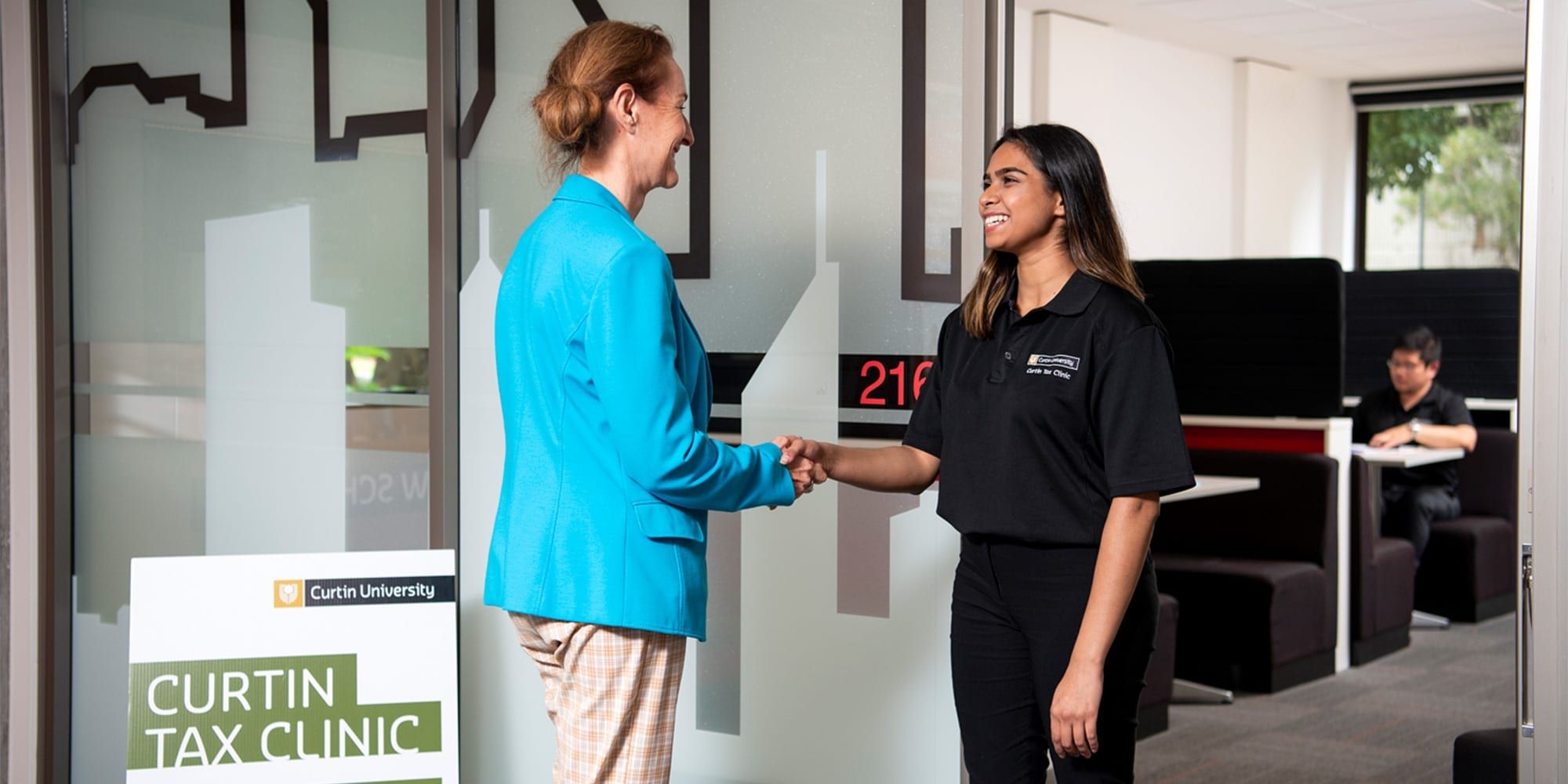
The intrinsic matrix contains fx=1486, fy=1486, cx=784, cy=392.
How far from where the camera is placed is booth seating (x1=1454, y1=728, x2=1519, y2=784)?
2664mm

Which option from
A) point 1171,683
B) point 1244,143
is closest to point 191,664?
point 1171,683

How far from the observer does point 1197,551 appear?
5.57m

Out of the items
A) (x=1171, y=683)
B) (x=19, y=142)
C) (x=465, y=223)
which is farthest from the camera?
(x=1171, y=683)

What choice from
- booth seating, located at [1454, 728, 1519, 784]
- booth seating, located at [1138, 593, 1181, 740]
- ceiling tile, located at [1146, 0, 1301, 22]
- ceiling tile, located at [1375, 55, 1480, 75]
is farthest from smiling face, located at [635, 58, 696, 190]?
ceiling tile, located at [1375, 55, 1480, 75]

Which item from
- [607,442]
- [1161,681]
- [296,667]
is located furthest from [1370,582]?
[607,442]

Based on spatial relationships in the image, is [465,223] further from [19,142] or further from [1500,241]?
[1500,241]

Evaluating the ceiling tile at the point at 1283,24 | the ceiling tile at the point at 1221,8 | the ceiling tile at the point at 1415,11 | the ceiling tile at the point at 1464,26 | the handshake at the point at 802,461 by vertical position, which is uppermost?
the ceiling tile at the point at 1464,26

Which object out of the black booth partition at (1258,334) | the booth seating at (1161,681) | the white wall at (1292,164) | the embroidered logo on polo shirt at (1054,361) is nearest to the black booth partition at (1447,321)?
the white wall at (1292,164)

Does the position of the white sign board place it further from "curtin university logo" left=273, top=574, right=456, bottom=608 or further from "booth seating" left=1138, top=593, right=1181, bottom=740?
"booth seating" left=1138, top=593, right=1181, bottom=740

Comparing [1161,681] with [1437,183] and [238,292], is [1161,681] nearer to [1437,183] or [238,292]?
[238,292]

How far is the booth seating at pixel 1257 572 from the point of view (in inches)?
200

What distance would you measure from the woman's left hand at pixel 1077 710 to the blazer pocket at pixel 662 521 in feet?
1.69

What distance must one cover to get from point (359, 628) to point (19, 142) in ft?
5.48

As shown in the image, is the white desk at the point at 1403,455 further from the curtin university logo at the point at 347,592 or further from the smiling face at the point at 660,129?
the smiling face at the point at 660,129
